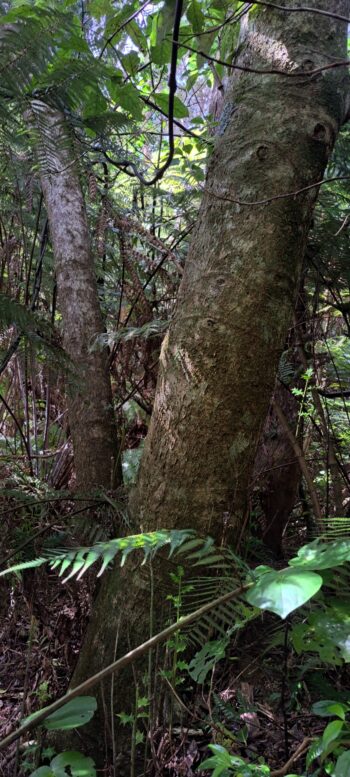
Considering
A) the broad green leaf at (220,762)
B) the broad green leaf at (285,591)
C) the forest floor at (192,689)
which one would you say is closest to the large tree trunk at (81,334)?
Answer: the forest floor at (192,689)

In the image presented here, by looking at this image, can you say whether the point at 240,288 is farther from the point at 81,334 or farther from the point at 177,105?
the point at 177,105

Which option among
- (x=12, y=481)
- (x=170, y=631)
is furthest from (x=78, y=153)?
(x=170, y=631)

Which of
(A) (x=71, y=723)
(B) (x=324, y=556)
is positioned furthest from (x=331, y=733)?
(A) (x=71, y=723)

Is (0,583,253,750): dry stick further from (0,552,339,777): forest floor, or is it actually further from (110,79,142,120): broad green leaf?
(110,79,142,120): broad green leaf

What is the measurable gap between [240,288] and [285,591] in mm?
964

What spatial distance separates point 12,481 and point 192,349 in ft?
3.30

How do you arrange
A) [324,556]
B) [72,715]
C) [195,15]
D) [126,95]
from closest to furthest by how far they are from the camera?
[324,556] → [72,715] → [195,15] → [126,95]

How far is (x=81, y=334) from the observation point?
84.7 inches

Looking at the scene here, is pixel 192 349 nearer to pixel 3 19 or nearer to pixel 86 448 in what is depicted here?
pixel 86 448

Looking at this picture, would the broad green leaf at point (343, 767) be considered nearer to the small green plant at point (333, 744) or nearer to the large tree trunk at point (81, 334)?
the small green plant at point (333, 744)

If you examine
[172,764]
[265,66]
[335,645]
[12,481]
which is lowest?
[172,764]

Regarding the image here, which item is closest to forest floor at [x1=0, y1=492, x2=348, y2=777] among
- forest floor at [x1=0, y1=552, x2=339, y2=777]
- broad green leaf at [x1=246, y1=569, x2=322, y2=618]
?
forest floor at [x1=0, y1=552, x2=339, y2=777]

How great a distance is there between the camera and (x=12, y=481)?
2004 millimetres

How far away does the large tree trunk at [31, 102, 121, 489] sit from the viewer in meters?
2.03
